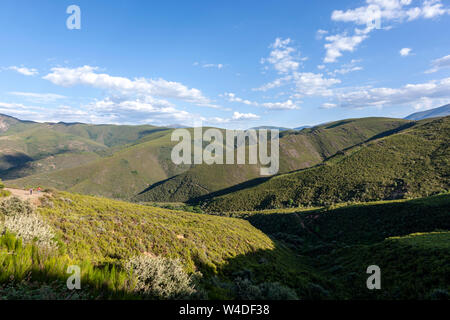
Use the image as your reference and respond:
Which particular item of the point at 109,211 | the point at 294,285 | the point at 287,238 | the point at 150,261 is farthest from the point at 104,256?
the point at 287,238

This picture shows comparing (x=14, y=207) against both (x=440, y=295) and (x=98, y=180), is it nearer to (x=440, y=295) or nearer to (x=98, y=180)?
(x=440, y=295)

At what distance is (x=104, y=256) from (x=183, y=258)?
5.19 m

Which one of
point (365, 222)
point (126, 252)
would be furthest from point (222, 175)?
point (126, 252)

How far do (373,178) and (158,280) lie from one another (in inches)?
2898

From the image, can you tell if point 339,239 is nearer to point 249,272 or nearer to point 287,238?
point 287,238

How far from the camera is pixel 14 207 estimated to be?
1202cm

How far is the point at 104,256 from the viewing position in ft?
36.4

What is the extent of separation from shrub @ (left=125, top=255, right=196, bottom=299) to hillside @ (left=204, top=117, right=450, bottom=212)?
63177mm

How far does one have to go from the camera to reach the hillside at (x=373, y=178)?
54750mm

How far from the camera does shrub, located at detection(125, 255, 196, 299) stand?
18.8 feet

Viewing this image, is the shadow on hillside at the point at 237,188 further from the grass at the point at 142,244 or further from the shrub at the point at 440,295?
the shrub at the point at 440,295

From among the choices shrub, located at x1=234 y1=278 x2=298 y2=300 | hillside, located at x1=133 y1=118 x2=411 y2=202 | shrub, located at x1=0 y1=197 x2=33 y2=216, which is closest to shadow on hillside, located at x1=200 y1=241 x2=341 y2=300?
shrub, located at x1=234 y1=278 x2=298 y2=300

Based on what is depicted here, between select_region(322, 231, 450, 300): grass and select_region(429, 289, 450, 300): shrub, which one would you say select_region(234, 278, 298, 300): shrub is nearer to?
select_region(429, 289, 450, 300): shrub

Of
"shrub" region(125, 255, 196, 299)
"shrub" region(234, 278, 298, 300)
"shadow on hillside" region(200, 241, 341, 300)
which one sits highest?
"shrub" region(125, 255, 196, 299)
